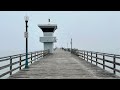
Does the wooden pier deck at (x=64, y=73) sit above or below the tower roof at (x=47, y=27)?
below

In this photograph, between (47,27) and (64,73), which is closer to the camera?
(64,73)

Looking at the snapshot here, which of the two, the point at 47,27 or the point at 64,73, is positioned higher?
the point at 47,27

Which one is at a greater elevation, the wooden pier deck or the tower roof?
the tower roof

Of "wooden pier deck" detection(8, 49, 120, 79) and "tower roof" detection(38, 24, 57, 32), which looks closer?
"wooden pier deck" detection(8, 49, 120, 79)

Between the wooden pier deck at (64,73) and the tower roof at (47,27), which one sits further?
the tower roof at (47,27)
